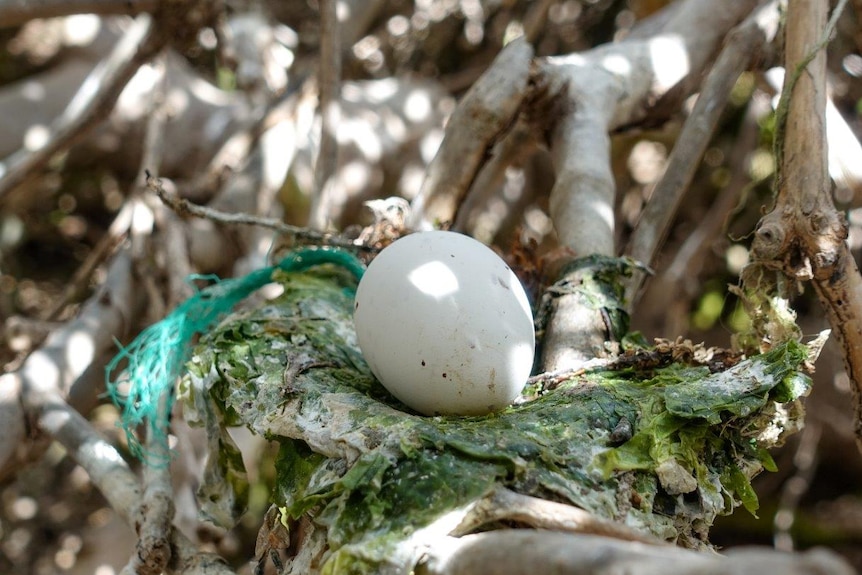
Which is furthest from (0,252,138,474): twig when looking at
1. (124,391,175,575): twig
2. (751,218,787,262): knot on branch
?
(751,218,787,262): knot on branch

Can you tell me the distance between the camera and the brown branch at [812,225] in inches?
47.1

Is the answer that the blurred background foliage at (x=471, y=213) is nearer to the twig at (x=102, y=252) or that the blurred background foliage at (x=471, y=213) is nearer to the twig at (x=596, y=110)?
the twig at (x=102, y=252)

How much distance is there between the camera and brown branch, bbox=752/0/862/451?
47.1 inches

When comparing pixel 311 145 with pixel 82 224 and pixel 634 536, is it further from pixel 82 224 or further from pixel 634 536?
pixel 634 536

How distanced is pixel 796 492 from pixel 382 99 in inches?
66.8

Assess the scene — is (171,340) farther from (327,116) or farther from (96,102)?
(96,102)

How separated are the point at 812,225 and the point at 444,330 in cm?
51

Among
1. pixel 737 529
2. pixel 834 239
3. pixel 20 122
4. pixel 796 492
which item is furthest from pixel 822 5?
pixel 20 122

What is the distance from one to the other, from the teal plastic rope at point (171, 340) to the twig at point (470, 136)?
0.18 meters

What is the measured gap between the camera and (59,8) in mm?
2047

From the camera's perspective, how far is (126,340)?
2.03 meters

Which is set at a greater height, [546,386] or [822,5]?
[822,5]

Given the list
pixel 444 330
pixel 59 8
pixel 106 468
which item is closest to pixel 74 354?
pixel 106 468

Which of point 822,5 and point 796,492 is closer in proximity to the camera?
point 822,5
